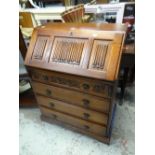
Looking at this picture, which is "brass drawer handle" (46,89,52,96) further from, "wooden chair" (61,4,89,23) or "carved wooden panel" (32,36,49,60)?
"wooden chair" (61,4,89,23)

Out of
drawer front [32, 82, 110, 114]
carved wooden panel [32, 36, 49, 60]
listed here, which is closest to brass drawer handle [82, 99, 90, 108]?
drawer front [32, 82, 110, 114]

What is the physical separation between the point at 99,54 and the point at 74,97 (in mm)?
434

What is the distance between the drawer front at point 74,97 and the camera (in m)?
1.12

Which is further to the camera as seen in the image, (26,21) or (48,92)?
(26,21)

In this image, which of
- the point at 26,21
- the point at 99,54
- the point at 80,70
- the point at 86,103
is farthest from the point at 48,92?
the point at 26,21

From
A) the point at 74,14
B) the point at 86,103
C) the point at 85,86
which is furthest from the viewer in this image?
the point at 74,14

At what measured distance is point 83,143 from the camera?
1457 millimetres

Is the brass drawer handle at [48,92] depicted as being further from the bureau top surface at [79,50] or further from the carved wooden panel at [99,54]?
the carved wooden panel at [99,54]

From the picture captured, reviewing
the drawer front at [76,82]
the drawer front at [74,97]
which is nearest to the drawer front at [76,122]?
the drawer front at [74,97]

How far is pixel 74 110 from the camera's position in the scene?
1.32 meters

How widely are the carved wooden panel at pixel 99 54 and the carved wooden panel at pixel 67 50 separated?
0.09m

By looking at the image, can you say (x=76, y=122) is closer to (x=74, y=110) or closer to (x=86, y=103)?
(x=74, y=110)

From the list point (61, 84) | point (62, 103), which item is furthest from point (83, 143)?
point (61, 84)
